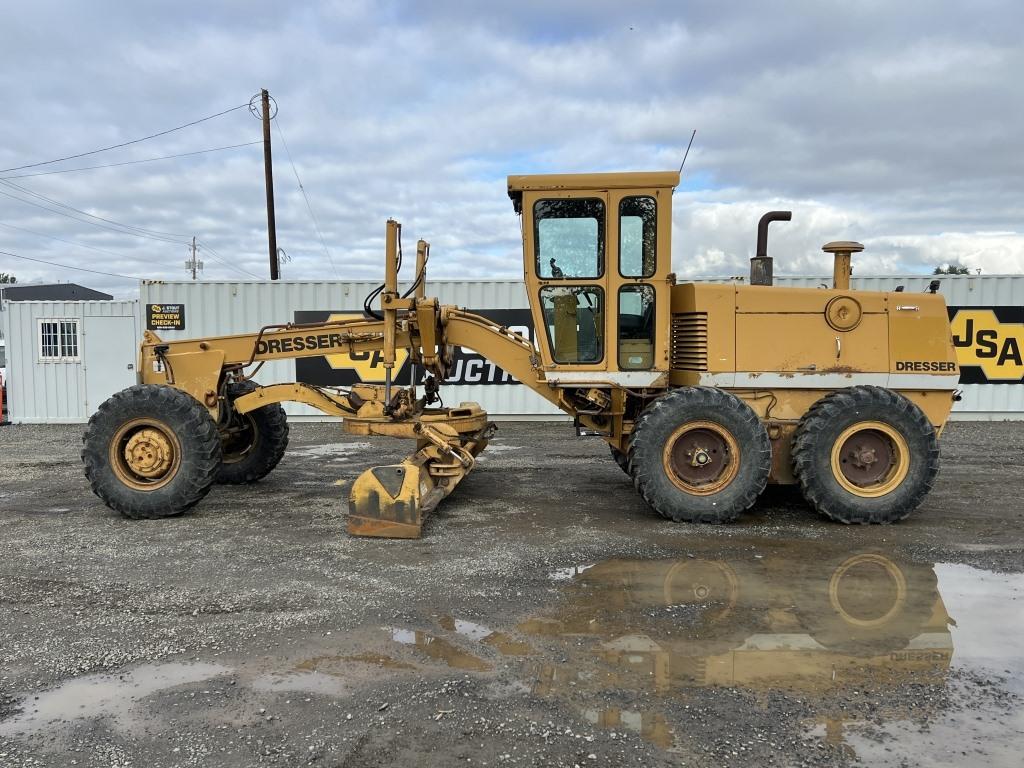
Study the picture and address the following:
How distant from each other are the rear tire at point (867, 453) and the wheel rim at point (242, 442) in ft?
20.3

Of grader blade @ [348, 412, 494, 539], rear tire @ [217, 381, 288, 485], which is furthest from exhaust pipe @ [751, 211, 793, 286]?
rear tire @ [217, 381, 288, 485]

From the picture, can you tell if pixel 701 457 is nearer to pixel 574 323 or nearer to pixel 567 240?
pixel 574 323

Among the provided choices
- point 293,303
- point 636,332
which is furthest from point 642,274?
point 293,303

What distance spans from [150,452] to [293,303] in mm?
8306

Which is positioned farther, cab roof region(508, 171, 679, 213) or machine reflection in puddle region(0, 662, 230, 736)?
cab roof region(508, 171, 679, 213)

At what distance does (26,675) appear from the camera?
3.73 m

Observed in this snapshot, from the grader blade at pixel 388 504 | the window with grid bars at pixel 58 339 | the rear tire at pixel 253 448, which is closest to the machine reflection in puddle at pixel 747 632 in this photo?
the grader blade at pixel 388 504

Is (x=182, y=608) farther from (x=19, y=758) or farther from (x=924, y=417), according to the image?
(x=924, y=417)

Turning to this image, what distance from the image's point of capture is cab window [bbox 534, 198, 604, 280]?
6773 mm

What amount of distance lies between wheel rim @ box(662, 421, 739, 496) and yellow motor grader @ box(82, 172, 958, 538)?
0.01 m

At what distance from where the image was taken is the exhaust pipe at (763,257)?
7598 mm

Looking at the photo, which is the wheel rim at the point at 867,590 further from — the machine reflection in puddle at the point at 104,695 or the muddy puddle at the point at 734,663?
the machine reflection in puddle at the point at 104,695

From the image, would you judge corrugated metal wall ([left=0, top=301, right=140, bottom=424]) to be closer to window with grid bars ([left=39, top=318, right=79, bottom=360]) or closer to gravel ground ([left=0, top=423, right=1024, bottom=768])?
window with grid bars ([left=39, top=318, right=79, bottom=360])

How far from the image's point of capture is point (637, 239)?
6.74m
